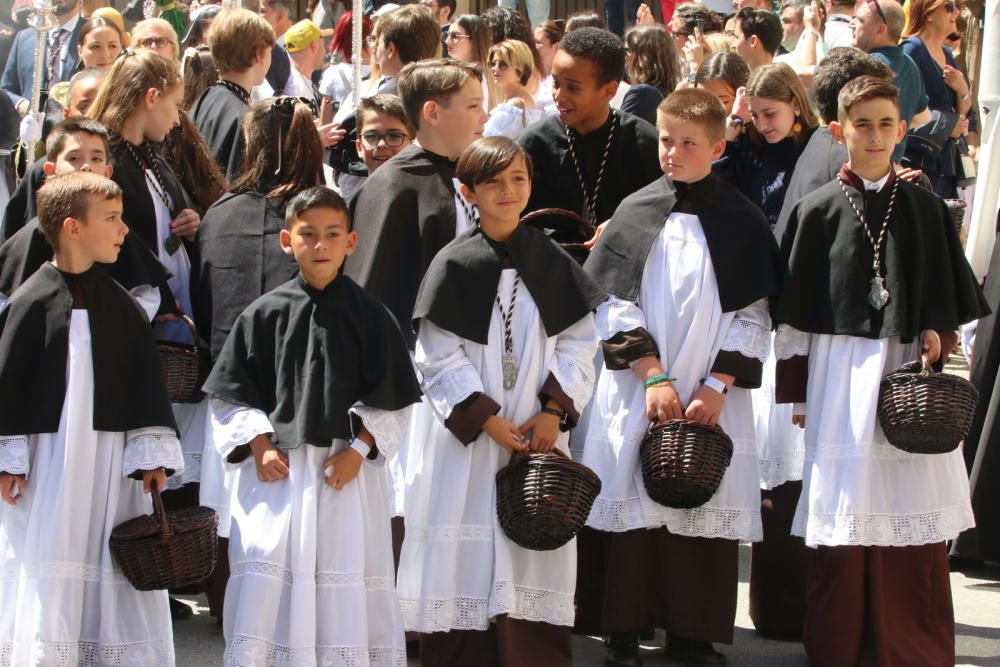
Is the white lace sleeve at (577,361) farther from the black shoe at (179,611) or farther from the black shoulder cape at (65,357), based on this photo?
the black shoe at (179,611)

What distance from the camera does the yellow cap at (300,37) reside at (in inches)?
431

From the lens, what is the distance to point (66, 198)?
206 inches

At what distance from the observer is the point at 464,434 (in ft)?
17.7

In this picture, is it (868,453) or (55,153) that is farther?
(55,153)

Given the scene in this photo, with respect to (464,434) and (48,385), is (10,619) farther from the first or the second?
(464,434)

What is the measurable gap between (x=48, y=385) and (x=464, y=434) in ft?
4.76

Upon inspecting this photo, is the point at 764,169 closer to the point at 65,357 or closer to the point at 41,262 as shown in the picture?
the point at 41,262

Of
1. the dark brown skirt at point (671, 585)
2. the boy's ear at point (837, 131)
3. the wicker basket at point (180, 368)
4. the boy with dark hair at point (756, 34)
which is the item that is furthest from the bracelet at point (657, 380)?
the boy with dark hair at point (756, 34)

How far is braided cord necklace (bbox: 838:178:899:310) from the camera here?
563 cm

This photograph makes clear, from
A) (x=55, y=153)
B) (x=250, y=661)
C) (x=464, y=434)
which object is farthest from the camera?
(x=55, y=153)

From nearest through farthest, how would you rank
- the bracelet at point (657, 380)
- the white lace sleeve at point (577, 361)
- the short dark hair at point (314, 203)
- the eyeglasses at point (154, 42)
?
1. the short dark hair at point (314, 203)
2. the white lace sleeve at point (577, 361)
3. the bracelet at point (657, 380)
4. the eyeglasses at point (154, 42)

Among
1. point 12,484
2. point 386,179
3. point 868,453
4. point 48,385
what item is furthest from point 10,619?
point 868,453

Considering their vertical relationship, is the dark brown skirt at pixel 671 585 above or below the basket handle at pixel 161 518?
below

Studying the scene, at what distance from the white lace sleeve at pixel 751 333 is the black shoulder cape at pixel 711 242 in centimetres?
6
